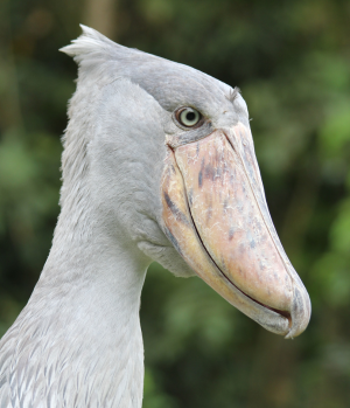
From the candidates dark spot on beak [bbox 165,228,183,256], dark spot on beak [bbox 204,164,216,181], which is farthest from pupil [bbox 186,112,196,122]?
dark spot on beak [bbox 165,228,183,256]

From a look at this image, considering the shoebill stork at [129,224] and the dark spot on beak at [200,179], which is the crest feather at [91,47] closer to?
the shoebill stork at [129,224]

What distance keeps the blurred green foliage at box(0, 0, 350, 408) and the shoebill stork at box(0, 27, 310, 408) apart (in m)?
2.10

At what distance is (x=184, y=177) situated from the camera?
50.2 inches

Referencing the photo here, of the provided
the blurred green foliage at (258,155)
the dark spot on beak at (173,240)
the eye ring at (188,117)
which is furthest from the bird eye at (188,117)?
the blurred green foliage at (258,155)

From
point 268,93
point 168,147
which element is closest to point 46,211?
point 268,93

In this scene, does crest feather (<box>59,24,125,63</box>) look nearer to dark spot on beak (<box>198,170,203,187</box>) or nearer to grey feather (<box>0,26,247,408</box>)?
grey feather (<box>0,26,247,408</box>)

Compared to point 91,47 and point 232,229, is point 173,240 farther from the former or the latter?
point 91,47

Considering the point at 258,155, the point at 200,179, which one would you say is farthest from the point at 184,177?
the point at 258,155

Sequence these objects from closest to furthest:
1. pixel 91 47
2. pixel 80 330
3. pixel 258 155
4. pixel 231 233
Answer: pixel 231 233 → pixel 80 330 → pixel 91 47 → pixel 258 155

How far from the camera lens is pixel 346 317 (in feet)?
13.3

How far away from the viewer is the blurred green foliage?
3625 millimetres

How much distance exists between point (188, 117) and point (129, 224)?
11.6 inches

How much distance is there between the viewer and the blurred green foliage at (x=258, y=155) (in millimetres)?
3625

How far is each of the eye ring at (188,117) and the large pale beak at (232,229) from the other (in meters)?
0.04
